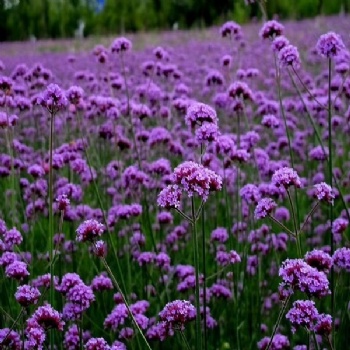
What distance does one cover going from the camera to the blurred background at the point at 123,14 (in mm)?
25328

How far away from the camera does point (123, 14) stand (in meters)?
27.6

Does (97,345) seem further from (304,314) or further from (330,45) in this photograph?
(330,45)

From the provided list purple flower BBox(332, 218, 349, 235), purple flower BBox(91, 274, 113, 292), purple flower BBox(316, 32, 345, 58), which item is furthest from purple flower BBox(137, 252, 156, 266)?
purple flower BBox(316, 32, 345, 58)

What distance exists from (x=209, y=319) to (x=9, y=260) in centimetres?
81

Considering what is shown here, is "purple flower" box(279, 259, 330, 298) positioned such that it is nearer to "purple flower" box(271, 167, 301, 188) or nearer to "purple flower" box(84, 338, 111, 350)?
"purple flower" box(271, 167, 301, 188)

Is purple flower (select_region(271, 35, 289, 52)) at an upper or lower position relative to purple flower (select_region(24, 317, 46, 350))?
upper

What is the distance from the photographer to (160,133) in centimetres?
379

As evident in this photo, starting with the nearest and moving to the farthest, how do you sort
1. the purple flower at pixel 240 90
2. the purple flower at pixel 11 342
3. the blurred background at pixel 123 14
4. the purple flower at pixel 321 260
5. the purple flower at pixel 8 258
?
the purple flower at pixel 321 260 < the purple flower at pixel 11 342 < the purple flower at pixel 8 258 < the purple flower at pixel 240 90 < the blurred background at pixel 123 14

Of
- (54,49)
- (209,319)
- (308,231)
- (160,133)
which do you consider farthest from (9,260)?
(54,49)

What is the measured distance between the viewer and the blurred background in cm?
2533

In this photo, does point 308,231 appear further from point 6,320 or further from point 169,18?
point 169,18

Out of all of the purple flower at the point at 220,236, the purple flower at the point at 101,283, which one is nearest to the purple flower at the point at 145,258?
the purple flower at the point at 101,283

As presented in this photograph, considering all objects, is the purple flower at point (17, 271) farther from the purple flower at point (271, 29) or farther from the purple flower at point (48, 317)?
the purple flower at point (271, 29)

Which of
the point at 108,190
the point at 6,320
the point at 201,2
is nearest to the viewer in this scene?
the point at 6,320
